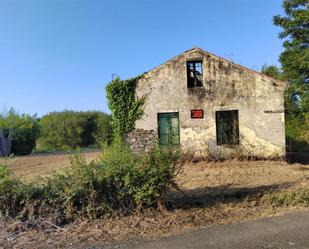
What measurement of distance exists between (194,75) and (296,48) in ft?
39.0

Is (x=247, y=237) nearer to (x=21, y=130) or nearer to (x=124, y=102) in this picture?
(x=124, y=102)

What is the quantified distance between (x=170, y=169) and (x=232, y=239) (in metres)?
2.11

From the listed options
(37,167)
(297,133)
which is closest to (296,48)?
(297,133)

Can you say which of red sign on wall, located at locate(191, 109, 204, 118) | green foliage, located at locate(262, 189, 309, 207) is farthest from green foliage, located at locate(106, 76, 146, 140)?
green foliage, located at locate(262, 189, 309, 207)

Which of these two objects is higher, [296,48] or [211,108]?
[296,48]

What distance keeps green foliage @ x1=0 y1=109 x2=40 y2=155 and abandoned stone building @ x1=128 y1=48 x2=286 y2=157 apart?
16.1 metres

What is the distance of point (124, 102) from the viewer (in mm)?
15984

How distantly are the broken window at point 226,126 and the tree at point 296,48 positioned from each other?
1053 centimetres

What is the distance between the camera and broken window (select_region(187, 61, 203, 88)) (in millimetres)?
15719

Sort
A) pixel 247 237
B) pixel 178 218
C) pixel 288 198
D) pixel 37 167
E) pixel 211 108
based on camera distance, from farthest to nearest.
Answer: pixel 37 167 → pixel 211 108 → pixel 288 198 → pixel 178 218 → pixel 247 237

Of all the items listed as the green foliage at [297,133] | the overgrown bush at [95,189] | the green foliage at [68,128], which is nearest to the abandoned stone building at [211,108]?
the green foliage at [297,133]

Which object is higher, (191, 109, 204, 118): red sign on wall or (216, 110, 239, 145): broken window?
(191, 109, 204, 118): red sign on wall

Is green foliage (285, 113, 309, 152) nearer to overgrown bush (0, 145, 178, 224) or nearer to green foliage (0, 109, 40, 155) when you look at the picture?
overgrown bush (0, 145, 178, 224)

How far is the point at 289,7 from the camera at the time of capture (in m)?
24.0
